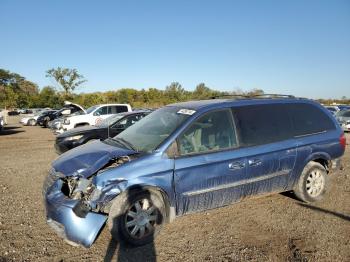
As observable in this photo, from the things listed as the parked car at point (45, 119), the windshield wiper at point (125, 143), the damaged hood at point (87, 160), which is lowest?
the parked car at point (45, 119)

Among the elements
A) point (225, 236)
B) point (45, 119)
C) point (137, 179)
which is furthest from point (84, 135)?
point (45, 119)

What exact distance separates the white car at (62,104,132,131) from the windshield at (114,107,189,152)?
10.4 m

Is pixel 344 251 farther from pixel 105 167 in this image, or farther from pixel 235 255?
pixel 105 167

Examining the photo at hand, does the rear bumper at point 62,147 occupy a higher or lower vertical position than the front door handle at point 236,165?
lower

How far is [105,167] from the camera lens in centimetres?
392

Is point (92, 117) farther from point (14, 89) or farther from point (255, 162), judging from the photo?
point (14, 89)

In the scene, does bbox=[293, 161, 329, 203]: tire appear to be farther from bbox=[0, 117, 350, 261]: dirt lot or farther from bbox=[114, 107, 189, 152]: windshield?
bbox=[114, 107, 189, 152]: windshield

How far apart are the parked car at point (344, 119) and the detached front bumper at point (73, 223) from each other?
18.0m

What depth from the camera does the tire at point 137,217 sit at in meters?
3.68

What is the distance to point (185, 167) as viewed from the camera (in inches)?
158

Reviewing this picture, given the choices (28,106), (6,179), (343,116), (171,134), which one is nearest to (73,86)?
Answer: (28,106)

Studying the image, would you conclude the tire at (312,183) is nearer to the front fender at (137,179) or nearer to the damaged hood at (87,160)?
the front fender at (137,179)

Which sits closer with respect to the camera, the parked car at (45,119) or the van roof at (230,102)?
the van roof at (230,102)

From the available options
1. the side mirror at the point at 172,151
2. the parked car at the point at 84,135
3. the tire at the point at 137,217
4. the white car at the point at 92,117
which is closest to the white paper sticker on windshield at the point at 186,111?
the side mirror at the point at 172,151
